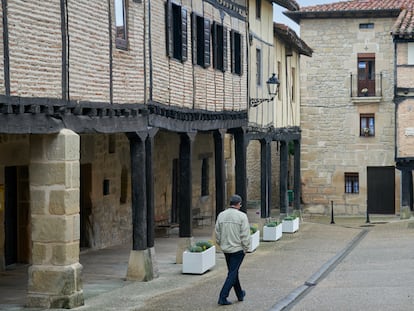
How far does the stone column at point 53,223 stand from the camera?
1187 cm

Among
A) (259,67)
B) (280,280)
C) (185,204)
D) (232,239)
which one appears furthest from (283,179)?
(232,239)

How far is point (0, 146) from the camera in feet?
49.3

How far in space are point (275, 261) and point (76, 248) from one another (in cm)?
694

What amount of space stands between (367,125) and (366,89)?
144cm

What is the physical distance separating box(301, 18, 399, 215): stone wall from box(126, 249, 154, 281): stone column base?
21987 mm

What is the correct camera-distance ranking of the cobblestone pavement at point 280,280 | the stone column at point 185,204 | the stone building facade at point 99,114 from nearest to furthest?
the stone building facade at point 99,114 → the cobblestone pavement at point 280,280 → the stone column at point 185,204

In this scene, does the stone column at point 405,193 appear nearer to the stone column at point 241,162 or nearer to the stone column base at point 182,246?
the stone column at point 241,162

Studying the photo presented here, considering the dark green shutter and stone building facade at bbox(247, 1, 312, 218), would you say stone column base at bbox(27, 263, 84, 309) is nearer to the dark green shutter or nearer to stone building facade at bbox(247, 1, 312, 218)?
the dark green shutter

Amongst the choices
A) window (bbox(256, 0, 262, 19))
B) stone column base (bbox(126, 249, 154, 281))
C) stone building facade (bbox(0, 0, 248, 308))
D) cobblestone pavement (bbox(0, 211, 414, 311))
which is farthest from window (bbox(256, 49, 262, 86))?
stone column base (bbox(126, 249, 154, 281))

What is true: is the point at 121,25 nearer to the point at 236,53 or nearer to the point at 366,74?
the point at 236,53

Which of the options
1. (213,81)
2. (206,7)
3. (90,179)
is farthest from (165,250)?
(206,7)

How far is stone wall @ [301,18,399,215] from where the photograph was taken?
116ft

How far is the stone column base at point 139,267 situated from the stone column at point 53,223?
2.73m

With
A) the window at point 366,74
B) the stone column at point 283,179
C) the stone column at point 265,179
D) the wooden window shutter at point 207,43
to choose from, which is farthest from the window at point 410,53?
the wooden window shutter at point 207,43
